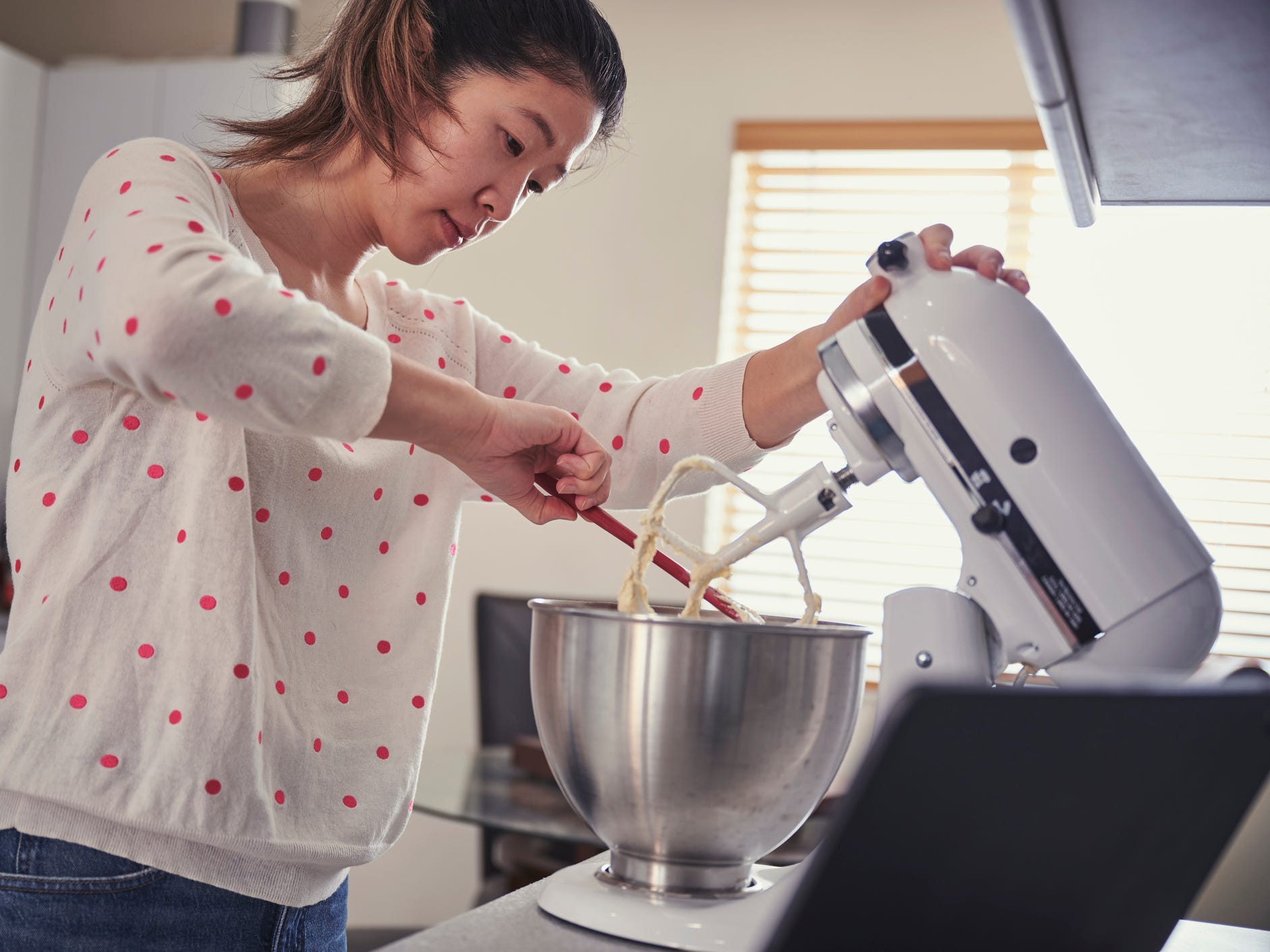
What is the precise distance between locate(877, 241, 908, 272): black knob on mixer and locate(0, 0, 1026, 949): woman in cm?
1

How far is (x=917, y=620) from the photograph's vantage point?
2.15 ft

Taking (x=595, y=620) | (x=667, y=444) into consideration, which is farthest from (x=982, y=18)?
(x=595, y=620)

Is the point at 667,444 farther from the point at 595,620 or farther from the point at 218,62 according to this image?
the point at 218,62

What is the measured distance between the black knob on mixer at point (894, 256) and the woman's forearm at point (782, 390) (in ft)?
0.58

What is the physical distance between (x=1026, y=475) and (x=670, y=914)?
0.32 m

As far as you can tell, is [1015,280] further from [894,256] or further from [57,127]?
[57,127]

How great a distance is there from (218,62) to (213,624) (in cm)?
243

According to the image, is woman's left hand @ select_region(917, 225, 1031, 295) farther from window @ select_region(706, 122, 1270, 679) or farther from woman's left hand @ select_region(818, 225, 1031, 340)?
window @ select_region(706, 122, 1270, 679)

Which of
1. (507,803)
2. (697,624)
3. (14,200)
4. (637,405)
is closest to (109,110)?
(14,200)

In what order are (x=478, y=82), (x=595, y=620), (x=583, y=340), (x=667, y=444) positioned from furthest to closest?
(x=583, y=340)
(x=667, y=444)
(x=478, y=82)
(x=595, y=620)

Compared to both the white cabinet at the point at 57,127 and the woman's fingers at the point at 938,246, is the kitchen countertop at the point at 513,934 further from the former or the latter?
the white cabinet at the point at 57,127

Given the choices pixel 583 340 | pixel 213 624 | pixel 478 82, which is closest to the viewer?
pixel 213 624

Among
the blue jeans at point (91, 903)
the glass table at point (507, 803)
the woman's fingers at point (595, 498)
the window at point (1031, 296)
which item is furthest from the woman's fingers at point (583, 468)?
the window at point (1031, 296)

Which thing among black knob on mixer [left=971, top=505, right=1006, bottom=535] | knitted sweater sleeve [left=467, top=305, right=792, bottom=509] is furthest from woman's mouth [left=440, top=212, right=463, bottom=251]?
black knob on mixer [left=971, top=505, right=1006, bottom=535]
